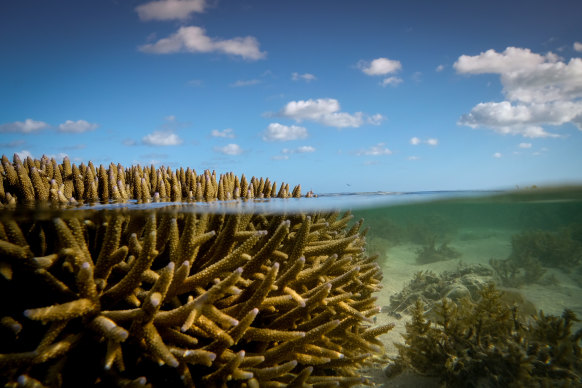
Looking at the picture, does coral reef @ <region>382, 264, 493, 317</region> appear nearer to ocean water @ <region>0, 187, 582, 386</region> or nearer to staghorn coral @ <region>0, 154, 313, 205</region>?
ocean water @ <region>0, 187, 582, 386</region>

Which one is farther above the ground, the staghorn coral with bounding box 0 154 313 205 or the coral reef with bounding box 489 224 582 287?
the staghorn coral with bounding box 0 154 313 205

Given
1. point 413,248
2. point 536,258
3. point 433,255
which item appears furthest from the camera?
point 413,248

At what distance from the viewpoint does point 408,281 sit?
1230 cm

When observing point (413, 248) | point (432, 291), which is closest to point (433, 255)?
point (413, 248)

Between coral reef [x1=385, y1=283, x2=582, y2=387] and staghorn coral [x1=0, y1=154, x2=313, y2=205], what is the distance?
3869 mm

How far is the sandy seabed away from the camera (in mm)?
4594

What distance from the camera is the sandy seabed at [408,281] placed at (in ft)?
15.1

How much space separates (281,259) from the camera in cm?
287

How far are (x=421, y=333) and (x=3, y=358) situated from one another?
5.25m

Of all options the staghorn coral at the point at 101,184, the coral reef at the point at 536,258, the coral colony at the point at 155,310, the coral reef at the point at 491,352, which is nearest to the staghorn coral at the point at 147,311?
the coral colony at the point at 155,310

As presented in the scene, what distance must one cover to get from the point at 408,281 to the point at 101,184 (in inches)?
465

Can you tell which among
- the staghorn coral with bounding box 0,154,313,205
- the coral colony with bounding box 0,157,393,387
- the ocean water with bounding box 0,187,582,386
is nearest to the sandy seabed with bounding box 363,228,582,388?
the ocean water with bounding box 0,187,582,386

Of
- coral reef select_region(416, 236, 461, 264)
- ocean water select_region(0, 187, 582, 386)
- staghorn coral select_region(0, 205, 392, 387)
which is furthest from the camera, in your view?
coral reef select_region(416, 236, 461, 264)

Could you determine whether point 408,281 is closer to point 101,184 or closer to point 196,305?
point 101,184
